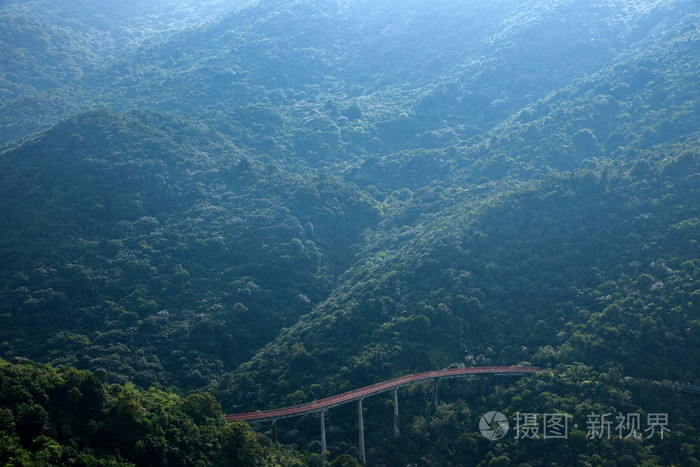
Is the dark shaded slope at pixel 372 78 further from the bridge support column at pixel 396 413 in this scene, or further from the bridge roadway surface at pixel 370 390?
the bridge support column at pixel 396 413

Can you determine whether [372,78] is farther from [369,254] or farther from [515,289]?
[515,289]

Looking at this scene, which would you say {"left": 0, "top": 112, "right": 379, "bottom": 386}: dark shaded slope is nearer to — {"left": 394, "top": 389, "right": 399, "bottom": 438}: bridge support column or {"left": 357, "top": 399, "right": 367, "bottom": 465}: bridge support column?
{"left": 357, "top": 399, "right": 367, "bottom": 465}: bridge support column

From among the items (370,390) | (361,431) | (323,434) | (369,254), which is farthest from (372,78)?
(323,434)

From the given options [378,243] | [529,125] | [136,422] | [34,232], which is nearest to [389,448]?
[136,422]

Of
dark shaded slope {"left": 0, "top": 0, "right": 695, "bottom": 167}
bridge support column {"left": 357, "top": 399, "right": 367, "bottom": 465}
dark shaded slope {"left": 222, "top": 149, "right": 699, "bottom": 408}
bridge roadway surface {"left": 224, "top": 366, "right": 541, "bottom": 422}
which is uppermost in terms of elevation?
dark shaded slope {"left": 0, "top": 0, "right": 695, "bottom": 167}

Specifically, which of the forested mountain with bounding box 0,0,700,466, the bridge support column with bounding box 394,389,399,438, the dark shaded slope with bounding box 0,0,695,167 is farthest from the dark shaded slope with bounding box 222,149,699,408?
the dark shaded slope with bounding box 0,0,695,167

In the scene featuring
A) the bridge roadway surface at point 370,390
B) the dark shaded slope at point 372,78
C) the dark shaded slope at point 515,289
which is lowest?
the bridge roadway surface at point 370,390

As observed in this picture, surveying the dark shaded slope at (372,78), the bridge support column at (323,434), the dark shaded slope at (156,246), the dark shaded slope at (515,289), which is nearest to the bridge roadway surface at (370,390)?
the bridge support column at (323,434)
